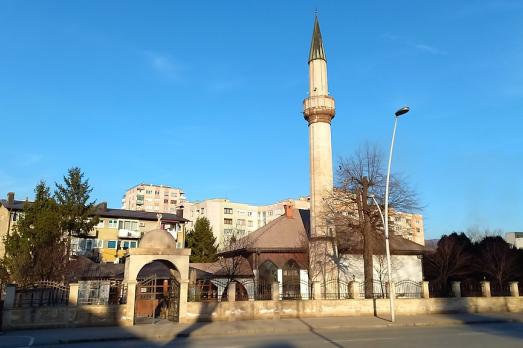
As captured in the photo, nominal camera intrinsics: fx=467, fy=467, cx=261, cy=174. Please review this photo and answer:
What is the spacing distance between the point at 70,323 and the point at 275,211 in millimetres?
89952

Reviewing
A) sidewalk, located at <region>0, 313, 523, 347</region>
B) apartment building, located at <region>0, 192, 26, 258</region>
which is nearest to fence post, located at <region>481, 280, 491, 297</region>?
sidewalk, located at <region>0, 313, 523, 347</region>

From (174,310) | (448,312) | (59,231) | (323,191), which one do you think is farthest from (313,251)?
(59,231)

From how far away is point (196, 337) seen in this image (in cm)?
1670

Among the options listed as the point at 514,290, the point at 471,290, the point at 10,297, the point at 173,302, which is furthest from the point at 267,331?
the point at 514,290

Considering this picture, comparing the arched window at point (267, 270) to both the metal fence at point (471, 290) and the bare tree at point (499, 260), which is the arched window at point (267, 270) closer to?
the metal fence at point (471, 290)

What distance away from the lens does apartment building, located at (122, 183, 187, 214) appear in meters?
127

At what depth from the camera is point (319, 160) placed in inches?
1485

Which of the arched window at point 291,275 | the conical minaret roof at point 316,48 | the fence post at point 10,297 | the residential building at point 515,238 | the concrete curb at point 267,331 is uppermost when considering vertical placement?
the conical minaret roof at point 316,48

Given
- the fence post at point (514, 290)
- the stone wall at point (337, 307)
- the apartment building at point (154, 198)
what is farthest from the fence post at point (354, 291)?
the apartment building at point (154, 198)

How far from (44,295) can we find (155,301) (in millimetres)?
6447

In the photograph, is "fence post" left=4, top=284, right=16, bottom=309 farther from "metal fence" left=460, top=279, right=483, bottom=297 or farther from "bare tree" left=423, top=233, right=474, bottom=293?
"bare tree" left=423, top=233, right=474, bottom=293

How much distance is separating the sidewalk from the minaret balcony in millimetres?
19021

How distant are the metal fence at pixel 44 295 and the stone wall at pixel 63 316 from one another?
0.31m

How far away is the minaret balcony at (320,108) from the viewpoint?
38.2 m
